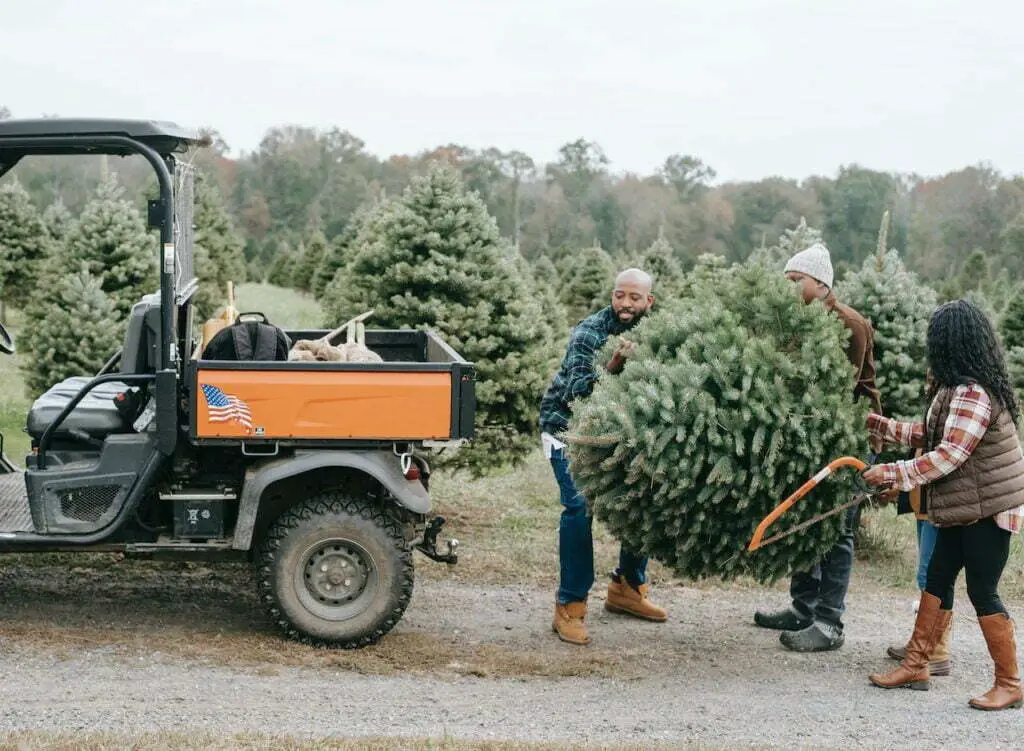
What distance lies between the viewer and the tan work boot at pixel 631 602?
24.1 ft

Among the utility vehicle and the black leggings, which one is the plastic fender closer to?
the utility vehicle

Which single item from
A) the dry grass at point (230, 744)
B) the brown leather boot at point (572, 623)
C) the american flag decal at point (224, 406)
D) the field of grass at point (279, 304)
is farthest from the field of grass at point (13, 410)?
the field of grass at point (279, 304)

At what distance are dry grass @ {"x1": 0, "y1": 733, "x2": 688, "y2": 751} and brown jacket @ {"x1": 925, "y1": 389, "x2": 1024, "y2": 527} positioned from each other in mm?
1910

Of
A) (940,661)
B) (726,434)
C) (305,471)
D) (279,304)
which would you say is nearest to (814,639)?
(940,661)

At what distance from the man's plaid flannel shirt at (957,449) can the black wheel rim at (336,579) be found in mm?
2762

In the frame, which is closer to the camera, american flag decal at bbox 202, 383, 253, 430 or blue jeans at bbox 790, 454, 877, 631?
american flag decal at bbox 202, 383, 253, 430

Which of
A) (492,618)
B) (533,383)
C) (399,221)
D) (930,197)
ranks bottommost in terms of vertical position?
(492,618)

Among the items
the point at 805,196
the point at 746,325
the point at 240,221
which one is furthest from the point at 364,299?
the point at 240,221

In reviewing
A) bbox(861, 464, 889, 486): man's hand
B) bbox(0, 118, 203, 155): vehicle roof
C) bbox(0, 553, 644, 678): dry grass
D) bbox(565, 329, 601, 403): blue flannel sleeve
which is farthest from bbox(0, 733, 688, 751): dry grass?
bbox(0, 118, 203, 155): vehicle roof

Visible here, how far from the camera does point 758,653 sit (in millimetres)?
6738

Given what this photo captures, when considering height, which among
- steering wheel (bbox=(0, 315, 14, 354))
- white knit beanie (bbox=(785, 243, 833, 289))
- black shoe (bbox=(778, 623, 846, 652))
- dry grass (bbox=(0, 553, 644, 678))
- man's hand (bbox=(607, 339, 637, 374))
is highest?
white knit beanie (bbox=(785, 243, 833, 289))

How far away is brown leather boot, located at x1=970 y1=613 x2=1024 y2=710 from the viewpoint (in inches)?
227

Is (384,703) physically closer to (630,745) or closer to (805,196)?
(630,745)

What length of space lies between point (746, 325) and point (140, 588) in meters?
4.21
